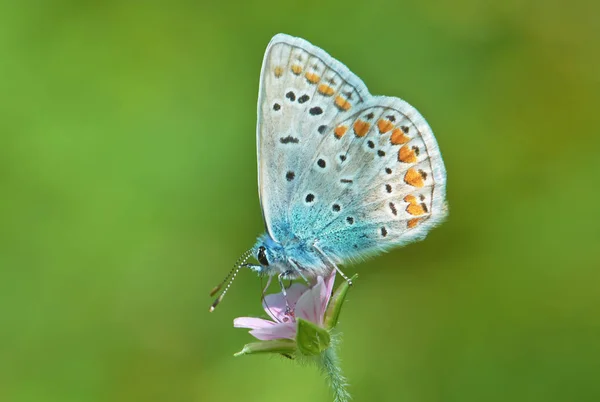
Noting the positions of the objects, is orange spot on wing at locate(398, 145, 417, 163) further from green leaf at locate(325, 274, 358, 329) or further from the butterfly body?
green leaf at locate(325, 274, 358, 329)

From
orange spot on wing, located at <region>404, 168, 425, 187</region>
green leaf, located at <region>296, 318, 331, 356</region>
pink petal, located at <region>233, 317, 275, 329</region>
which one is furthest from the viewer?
orange spot on wing, located at <region>404, 168, 425, 187</region>

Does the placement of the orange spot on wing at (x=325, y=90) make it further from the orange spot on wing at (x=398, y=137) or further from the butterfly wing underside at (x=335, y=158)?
the orange spot on wing at (x=398, y=137)

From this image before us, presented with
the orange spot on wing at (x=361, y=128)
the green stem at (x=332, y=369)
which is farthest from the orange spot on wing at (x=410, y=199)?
the green stem at (x=332, y=369)

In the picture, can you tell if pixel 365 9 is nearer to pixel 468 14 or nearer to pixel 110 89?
pixel 468 14

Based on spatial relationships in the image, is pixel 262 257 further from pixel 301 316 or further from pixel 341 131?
pixel 341 131

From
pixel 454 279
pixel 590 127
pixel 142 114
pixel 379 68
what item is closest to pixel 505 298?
pixel 454 279

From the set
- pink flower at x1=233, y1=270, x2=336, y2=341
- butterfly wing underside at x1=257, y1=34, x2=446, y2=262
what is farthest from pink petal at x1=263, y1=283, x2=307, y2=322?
butterfly wing underside at x1=257, y1=34, x2=446, y2=262

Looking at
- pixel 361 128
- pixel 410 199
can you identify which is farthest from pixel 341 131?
pixel 410 199
